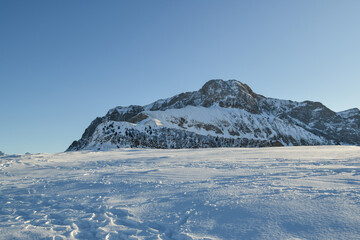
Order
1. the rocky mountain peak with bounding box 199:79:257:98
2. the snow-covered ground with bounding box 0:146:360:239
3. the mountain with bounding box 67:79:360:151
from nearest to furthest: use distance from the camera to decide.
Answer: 1. the snow-covered ground with bounding box 0:146:360:239
2. the mountain with bounding box 67:79:360:151
3. the rocky mountain peak with bounding box 199:79:257:98

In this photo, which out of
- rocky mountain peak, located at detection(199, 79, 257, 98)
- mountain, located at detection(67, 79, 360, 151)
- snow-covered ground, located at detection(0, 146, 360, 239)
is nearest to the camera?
snow-covered ground, located at detection(0, 146, 360, 239)

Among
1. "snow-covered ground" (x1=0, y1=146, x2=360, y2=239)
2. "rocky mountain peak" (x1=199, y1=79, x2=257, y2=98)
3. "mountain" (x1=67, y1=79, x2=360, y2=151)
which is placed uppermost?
"rocky mountain peak" (x1=199, y1=79, x2=257, y2=98)

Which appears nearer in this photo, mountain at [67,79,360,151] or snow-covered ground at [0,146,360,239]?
snow-covered ground at [0,146,360,239]

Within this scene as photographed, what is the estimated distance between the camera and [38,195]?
668cm

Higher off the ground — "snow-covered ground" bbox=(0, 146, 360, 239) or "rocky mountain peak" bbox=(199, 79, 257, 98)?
"rocky mountain peak" bbox=(199, 79, 257, 98)

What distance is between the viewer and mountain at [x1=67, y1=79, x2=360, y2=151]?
51.3 m

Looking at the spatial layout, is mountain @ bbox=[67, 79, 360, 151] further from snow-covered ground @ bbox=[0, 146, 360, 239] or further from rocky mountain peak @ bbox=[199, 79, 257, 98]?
snow-covered ground @ bbox=[0, 146, 360, 239]

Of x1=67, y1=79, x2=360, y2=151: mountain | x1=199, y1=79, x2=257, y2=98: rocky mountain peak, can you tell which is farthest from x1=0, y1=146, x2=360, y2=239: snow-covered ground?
x1=199, y1=79, x2=257, y2=98: rocky mountain peak

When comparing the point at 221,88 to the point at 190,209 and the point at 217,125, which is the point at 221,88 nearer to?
the point at 217,125

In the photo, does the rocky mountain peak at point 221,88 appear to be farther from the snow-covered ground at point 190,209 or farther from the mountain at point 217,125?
the snow-covered ground at point 190,209

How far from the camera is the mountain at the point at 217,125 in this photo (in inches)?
2019

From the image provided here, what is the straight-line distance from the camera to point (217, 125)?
87.1m

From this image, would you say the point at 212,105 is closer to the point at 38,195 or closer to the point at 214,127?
the point at 214,127

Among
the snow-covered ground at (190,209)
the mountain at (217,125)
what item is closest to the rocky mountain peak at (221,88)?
the mountain at (217,125)
